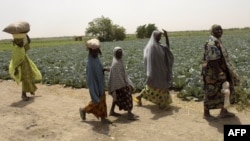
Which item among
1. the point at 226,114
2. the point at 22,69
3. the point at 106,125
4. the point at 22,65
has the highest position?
the point at 22,65

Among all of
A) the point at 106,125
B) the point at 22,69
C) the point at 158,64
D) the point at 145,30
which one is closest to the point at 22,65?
the point at 22,69

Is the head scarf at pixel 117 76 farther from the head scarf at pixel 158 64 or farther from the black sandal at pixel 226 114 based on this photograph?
the black sandal at pixel 226 114

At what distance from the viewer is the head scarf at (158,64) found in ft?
27.3

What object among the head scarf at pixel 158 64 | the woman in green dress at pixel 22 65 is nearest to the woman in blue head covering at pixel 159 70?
the head scarf at pixel 158 64

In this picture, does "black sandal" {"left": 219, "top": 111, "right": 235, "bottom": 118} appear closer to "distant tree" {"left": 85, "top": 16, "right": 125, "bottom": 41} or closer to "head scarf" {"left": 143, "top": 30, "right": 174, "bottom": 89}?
"head scarf" {"left": 143, "top": 30, "right": 174, "bottom": 89}

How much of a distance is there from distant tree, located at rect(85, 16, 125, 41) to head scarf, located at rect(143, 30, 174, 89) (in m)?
62.4

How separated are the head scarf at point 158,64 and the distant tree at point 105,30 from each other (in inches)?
2455

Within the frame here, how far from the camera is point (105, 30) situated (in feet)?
233

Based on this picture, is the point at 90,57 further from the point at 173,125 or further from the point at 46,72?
the point at 46,72

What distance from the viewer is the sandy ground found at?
21.9 ft

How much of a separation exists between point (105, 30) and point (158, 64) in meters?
63.5

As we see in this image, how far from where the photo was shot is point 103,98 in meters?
7.43

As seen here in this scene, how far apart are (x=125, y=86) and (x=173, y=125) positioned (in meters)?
1.39

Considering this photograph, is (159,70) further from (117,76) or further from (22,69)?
(22,69)
